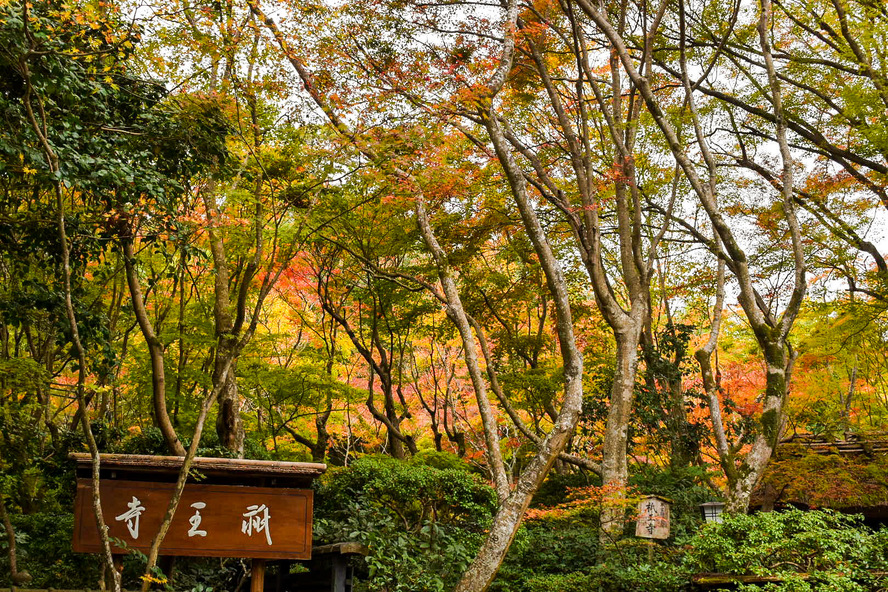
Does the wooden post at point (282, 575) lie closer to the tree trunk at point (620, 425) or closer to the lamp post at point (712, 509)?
the tree trunk at point (620, 425)

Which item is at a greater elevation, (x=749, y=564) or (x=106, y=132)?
(x=106, y=132)

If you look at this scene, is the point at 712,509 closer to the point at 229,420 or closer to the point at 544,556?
the point at 544,556

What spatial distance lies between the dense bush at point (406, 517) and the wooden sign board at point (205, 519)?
111 cm

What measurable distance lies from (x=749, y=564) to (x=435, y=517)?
3.90 m

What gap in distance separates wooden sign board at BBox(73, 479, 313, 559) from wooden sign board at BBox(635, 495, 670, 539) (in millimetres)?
4044

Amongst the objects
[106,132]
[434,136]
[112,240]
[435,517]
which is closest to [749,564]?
[435,517]

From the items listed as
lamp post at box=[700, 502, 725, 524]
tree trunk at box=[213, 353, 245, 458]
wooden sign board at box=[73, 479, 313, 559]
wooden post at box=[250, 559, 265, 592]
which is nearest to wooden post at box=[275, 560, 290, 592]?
wooden post at box=[250, 559, 265, 592]

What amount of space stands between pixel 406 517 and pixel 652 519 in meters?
3.28

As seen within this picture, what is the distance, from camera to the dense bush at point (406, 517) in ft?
23.1

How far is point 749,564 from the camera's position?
6.31 m

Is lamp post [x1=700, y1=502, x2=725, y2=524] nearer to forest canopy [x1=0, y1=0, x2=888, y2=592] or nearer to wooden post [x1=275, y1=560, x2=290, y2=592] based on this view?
forest canopy [x1=0, y1=0, x2=888, y2=592]

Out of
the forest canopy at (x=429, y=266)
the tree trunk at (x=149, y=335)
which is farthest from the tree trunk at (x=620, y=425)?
the tree trunk at (x=149, y=335)

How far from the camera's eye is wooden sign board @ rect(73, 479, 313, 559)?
18.9 feet

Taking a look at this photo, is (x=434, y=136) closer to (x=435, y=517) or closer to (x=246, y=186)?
(x=246, y=186)
